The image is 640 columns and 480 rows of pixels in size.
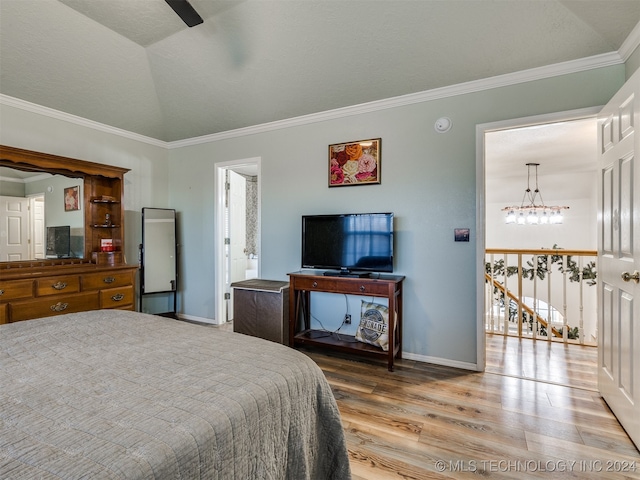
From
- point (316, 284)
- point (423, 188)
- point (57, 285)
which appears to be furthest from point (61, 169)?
point (423, 188)

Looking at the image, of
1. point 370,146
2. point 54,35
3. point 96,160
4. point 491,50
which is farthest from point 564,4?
point 96,160

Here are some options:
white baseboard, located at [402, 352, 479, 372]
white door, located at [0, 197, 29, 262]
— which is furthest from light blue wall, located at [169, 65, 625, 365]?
white door, located at [0, 197, 29, 262]

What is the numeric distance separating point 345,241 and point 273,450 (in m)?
2.19

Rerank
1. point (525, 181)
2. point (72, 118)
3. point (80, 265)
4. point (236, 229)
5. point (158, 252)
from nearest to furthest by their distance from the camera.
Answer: point (80, 265), point (72, 118), point (158, 252), point (236, 229), point (525, 181)

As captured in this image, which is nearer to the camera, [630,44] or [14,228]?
[630,44]

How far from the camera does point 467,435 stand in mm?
1820

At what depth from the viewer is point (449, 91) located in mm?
2770

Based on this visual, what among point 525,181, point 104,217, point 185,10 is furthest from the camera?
point 525,181

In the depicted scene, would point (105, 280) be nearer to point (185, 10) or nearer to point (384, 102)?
point (185, 10)

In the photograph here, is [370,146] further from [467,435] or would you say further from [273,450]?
[273,450]

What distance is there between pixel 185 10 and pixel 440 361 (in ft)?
11.0

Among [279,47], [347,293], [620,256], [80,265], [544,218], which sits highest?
[279,47]

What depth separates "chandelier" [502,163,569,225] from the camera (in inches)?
228

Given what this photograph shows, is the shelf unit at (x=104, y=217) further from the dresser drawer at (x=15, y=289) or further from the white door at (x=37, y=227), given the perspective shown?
the dresser drawer at (x=15, y=289)
